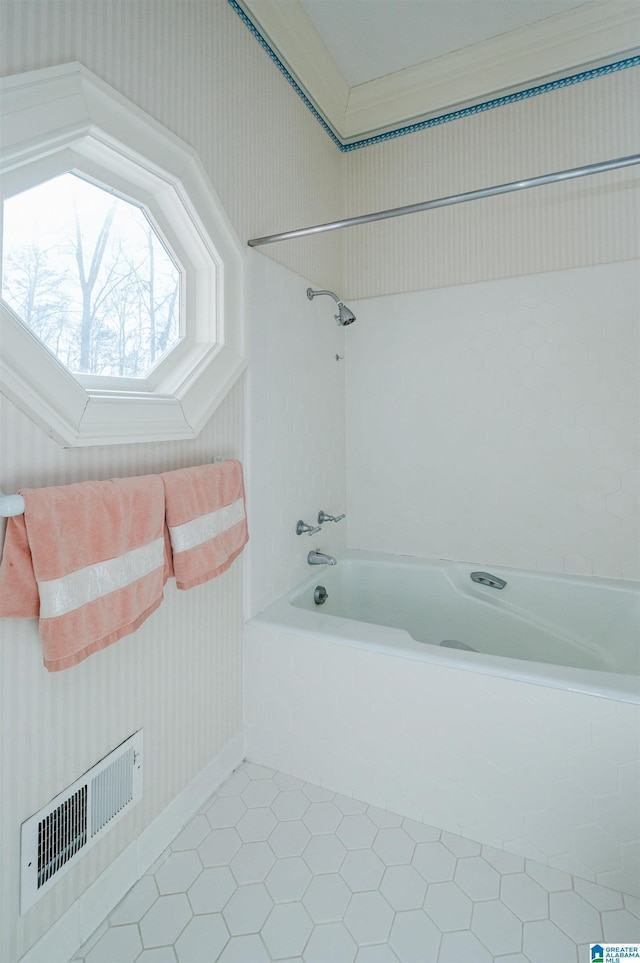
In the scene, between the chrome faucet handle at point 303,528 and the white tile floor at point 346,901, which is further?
the chrome faucet handle at point 303,528

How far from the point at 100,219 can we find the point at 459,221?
1.78 metres

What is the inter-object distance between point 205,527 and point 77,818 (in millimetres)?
777

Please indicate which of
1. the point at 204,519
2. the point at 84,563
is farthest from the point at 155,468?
the point at 84,563

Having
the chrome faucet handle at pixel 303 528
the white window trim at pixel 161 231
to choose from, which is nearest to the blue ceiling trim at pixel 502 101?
the white window trim at pixel 161 231

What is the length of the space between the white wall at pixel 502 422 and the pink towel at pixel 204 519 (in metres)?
1.22

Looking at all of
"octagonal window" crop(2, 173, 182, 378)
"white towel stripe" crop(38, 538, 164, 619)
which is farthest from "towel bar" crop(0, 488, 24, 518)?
"octagonal window" crop(2, 173, 182, 378)

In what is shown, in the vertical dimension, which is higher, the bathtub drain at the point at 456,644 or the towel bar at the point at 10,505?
the towel bar at the point at 10,505

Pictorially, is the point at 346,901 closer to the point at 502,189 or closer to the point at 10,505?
the point at 10,505

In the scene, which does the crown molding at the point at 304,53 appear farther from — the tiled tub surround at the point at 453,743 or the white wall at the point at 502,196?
the tiled tub surround at the point at 453,743

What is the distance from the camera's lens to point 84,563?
1060mm

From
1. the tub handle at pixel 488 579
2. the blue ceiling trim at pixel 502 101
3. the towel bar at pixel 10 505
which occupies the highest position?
the blue ceiling trim at pixel 502 101

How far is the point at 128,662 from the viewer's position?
1.31 metres

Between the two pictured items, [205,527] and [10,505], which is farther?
[205,527]

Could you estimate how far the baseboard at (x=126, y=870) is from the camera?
112cm
